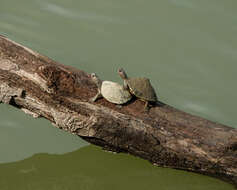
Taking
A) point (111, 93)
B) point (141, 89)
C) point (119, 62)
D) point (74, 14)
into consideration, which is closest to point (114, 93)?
point (111, 93)

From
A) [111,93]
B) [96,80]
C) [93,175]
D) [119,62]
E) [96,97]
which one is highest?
[119,62]

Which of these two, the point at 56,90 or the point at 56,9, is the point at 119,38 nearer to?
the point at 56,9

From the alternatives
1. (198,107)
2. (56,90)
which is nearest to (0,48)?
(56,90)

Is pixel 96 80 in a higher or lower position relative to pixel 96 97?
higher

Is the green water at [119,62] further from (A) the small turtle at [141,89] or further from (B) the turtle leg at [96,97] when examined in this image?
(B) the turtle leg at [96,97]

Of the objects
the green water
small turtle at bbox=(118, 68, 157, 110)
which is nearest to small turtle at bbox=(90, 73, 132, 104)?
small turtle at bbox=(118, 68, 157, 110)

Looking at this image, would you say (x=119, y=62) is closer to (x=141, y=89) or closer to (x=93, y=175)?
(x=141, y=89)
